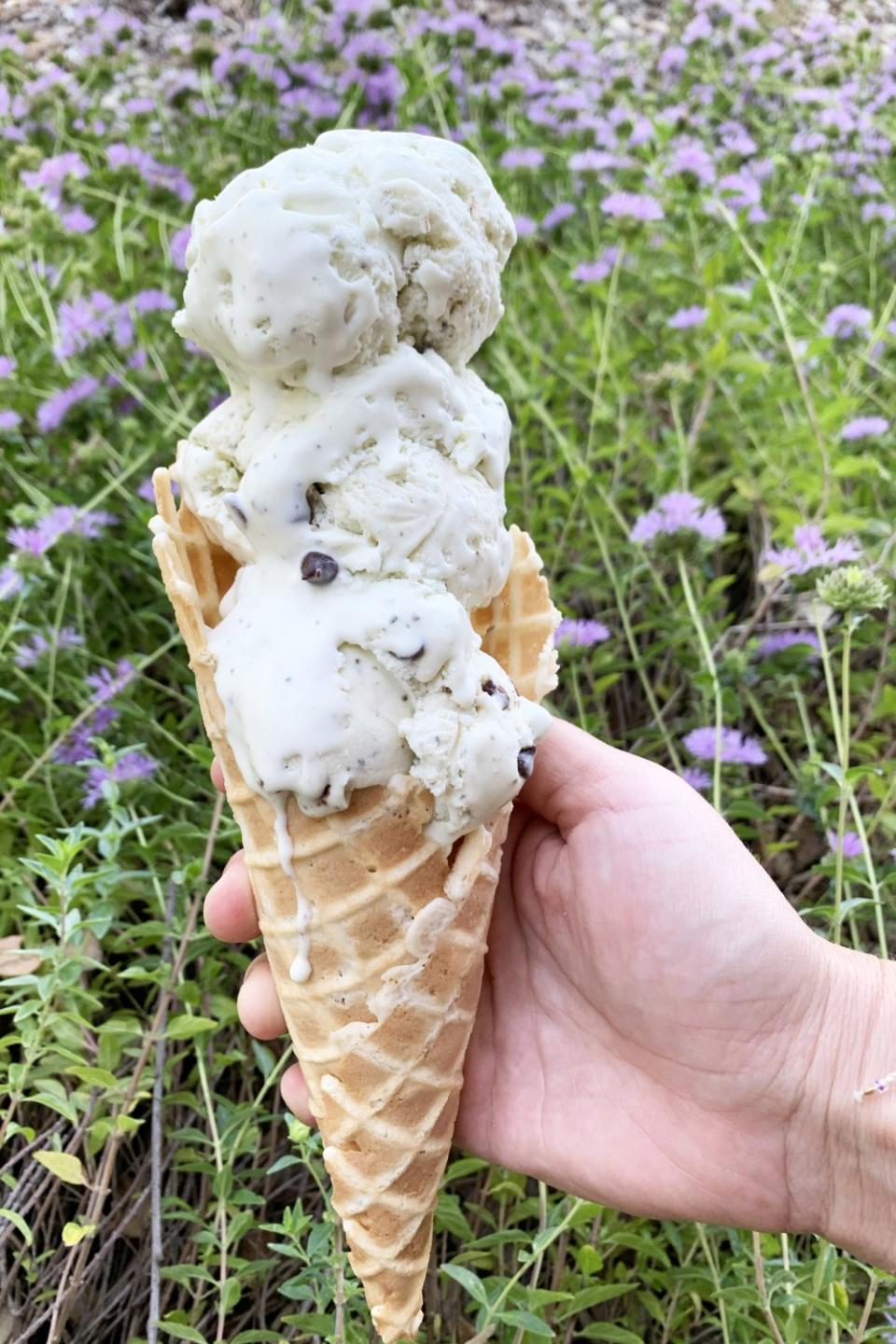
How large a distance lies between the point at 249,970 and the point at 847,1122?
2.48ft

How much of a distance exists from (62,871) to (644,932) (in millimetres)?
700

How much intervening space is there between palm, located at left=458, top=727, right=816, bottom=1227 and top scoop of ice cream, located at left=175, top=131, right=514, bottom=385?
59 cm

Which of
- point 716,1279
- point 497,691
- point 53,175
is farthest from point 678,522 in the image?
point 53,175

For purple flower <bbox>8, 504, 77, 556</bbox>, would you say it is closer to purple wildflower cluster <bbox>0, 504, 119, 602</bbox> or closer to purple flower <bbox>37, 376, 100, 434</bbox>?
purple wildflower cluster <bbox>0, 504, 119, 602</bbox>

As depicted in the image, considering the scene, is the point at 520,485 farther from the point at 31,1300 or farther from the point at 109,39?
the point at 109,39

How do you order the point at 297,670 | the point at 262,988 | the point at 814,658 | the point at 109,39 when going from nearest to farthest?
the point at 297,670 < the point at 262,988 < the point at 814,658 < the point at 109,39

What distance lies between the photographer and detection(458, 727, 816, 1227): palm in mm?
1169

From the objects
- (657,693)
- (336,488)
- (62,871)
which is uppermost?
(336,488)

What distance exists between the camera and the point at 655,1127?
121 cm

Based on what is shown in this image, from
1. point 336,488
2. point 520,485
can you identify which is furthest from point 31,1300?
point 520,485

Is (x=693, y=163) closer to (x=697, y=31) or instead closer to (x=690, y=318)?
(x=690, y=318)

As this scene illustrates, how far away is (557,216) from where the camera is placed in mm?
2656

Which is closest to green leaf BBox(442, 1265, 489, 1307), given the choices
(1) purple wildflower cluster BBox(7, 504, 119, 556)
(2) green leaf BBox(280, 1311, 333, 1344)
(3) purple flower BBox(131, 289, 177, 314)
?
(2) green leaf BBox(280, 1311, 333, 1344)

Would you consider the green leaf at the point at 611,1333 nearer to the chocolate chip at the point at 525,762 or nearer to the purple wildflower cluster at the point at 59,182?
the chocolate chip at the point at 525,762
